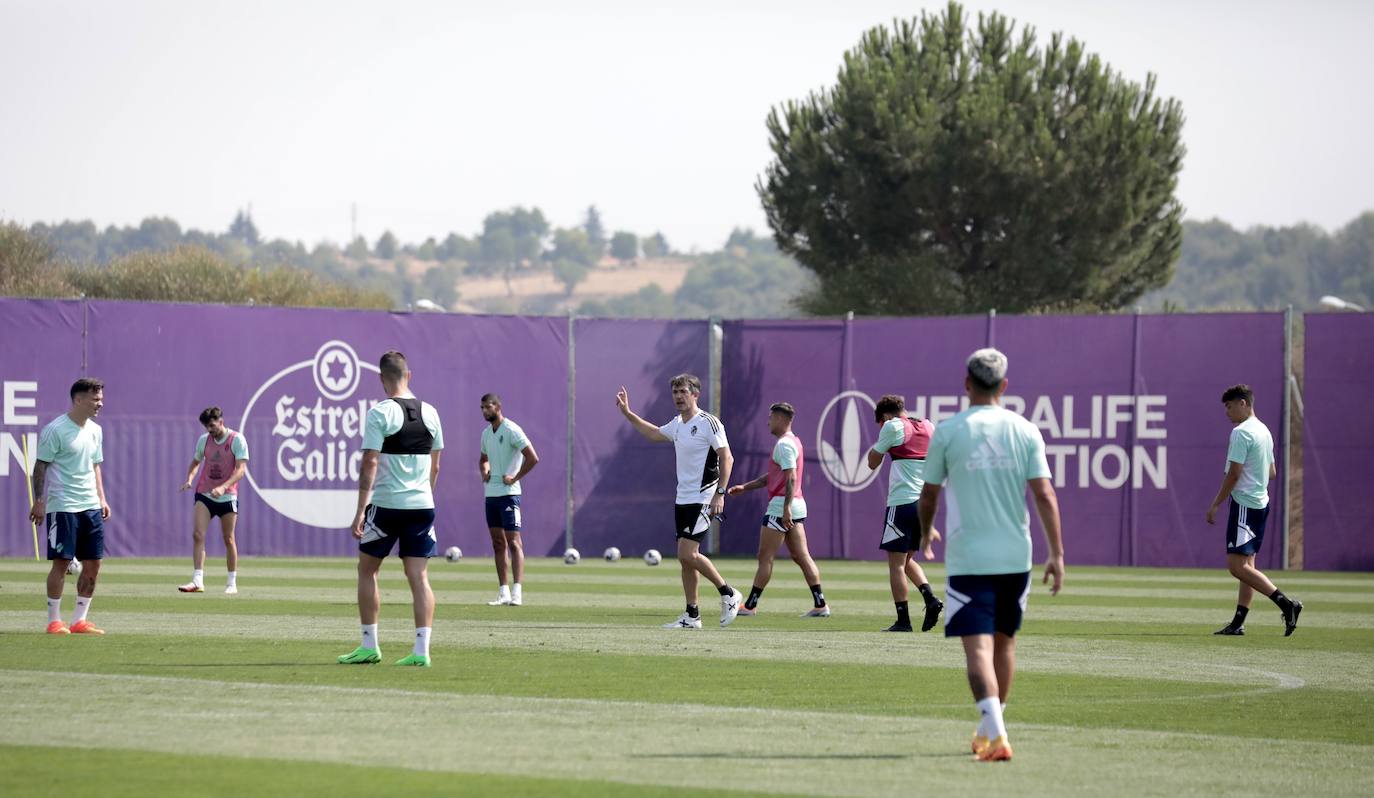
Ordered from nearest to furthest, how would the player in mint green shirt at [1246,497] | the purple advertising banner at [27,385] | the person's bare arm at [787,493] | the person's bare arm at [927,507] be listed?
the person's bare arm at [927,507] → the player in mint green shirt at [1246,497] → the person's bare arm at [787,493] → the purple advertising banner at [27,385]

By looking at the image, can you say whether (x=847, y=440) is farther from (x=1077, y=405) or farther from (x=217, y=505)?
(x=217, y=505)

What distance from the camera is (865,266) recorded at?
4975cm

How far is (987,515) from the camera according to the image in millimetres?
9062

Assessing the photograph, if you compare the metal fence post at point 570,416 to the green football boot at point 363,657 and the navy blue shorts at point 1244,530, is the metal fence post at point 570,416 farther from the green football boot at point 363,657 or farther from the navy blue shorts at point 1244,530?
the green football boot at point 363,657

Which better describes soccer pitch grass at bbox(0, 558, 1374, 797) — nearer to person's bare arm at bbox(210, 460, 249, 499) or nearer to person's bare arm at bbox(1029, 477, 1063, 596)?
person's bare arm at bbox(1029, 477, 1063, 596)

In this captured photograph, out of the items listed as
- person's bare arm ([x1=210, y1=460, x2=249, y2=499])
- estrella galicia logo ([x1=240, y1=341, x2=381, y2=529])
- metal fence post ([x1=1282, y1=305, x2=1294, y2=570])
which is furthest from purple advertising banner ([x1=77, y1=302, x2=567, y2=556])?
metal fence post ([x1=1282, y1=305, x2=1294, y2=570])

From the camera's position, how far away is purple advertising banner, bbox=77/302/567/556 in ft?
93.0

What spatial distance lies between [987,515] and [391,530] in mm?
4989

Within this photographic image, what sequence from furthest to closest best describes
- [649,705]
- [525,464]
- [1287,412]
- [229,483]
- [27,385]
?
[1287,412]
[27,385]
[229,483]
[525,464]
[649,705]

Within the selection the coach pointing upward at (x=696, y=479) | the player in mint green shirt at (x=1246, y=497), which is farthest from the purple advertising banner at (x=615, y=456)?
the player in mint green shirt at (x=1246, y=497)

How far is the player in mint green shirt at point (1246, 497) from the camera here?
53.6 ft

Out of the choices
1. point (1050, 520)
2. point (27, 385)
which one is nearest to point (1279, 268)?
point (27, 385)

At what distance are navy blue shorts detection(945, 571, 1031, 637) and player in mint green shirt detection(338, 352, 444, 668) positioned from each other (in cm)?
463

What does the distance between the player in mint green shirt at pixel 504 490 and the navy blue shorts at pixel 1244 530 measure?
7218mm
